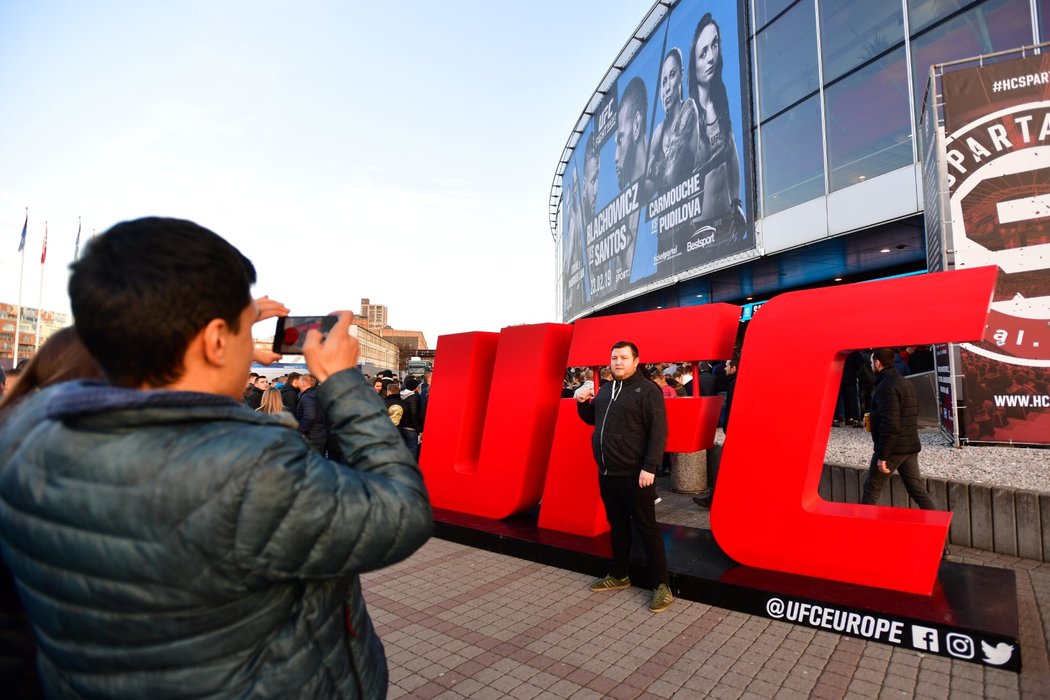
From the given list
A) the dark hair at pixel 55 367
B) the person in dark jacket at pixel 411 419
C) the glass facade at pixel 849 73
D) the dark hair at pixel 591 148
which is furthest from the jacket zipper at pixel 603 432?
the dark hair at pixel 591 148

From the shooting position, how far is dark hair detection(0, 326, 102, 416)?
1618 mm

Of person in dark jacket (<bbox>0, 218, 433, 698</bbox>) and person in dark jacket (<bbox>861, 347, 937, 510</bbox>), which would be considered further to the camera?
person in dark jacket (<bbox>861, 347, 937, 510</bbox>)

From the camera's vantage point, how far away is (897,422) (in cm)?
542

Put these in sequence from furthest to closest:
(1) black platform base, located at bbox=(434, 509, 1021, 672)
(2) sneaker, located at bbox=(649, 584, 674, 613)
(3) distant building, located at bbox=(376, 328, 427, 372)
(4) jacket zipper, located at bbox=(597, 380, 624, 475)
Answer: (3) distant building, located at bbox=(376, 328, 427, 372) < (4) jacket zipper, located at bbox=(597, 380, 624, 475) < (2) sneaker, located at bbox=(649, 584, 674, 613) < (1) black platform base, located at bbox=(434, 509, 1021, 672)

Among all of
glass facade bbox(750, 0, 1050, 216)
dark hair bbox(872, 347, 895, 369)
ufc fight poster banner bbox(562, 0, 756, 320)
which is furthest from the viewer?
ufc fight poster banner bbox(562, 0, 756, 320)

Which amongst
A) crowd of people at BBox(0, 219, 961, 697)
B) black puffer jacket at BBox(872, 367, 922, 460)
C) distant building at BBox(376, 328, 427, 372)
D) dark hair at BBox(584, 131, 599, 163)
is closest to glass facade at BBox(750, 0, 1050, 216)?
black puffer jacket at BBox(872, 367, 922, 460)

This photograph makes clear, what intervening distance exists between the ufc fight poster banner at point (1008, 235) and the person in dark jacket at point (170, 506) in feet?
29.4

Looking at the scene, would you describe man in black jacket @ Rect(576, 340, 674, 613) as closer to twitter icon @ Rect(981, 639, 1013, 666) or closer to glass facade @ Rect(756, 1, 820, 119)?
twitter icon @ Rect(981, 639, 1013, 666)

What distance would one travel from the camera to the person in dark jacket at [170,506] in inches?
38.9

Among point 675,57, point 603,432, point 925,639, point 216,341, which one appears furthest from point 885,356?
point 675,57

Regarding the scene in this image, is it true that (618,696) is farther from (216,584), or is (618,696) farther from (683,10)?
(683,10)

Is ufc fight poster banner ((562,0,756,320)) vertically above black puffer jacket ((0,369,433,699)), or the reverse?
ufc fight poster banner ((562,0,756,320))

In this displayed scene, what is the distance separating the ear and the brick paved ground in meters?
3.03

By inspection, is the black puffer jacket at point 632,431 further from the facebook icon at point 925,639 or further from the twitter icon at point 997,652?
the twitter icon at point 997,652
